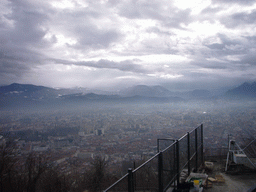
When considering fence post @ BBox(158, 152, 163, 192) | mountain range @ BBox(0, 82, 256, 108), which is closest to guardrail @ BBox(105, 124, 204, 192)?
fence post @ BBox(158, 152, 163, 192)

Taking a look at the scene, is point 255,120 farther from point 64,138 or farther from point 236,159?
point 64,138

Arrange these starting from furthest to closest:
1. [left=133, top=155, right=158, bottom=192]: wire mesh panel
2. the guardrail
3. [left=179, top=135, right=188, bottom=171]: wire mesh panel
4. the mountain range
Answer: the mountain range
[left=179, top=135, right=188, bottom=171]: wire mesh panel
[left=133, top=155, right=158, bottom=192]: wire mesh panel
the guardrail

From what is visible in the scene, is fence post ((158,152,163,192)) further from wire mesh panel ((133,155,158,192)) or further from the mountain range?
the mountain range

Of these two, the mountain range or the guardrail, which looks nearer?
the guardrail

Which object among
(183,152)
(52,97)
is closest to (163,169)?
(183,152)

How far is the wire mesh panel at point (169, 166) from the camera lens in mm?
5016

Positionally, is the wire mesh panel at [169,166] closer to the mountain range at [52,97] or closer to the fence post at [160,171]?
the fence post at [160,171]

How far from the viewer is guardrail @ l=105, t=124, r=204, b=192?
11.8ft

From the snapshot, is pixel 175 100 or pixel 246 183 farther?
pixel 175 100

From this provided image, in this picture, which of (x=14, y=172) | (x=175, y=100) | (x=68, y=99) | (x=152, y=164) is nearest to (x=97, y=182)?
(x=14, y=172)

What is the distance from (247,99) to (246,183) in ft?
234

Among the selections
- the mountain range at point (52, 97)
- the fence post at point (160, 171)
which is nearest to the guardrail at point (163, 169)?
the fence post at point (160, 171)

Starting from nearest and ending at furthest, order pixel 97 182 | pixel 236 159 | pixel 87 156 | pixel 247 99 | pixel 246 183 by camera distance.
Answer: pixel 246 183
pixel 236 159
pixel 97 182
pixel 87 156
pixel 247 99

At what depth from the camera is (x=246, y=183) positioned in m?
6.66
